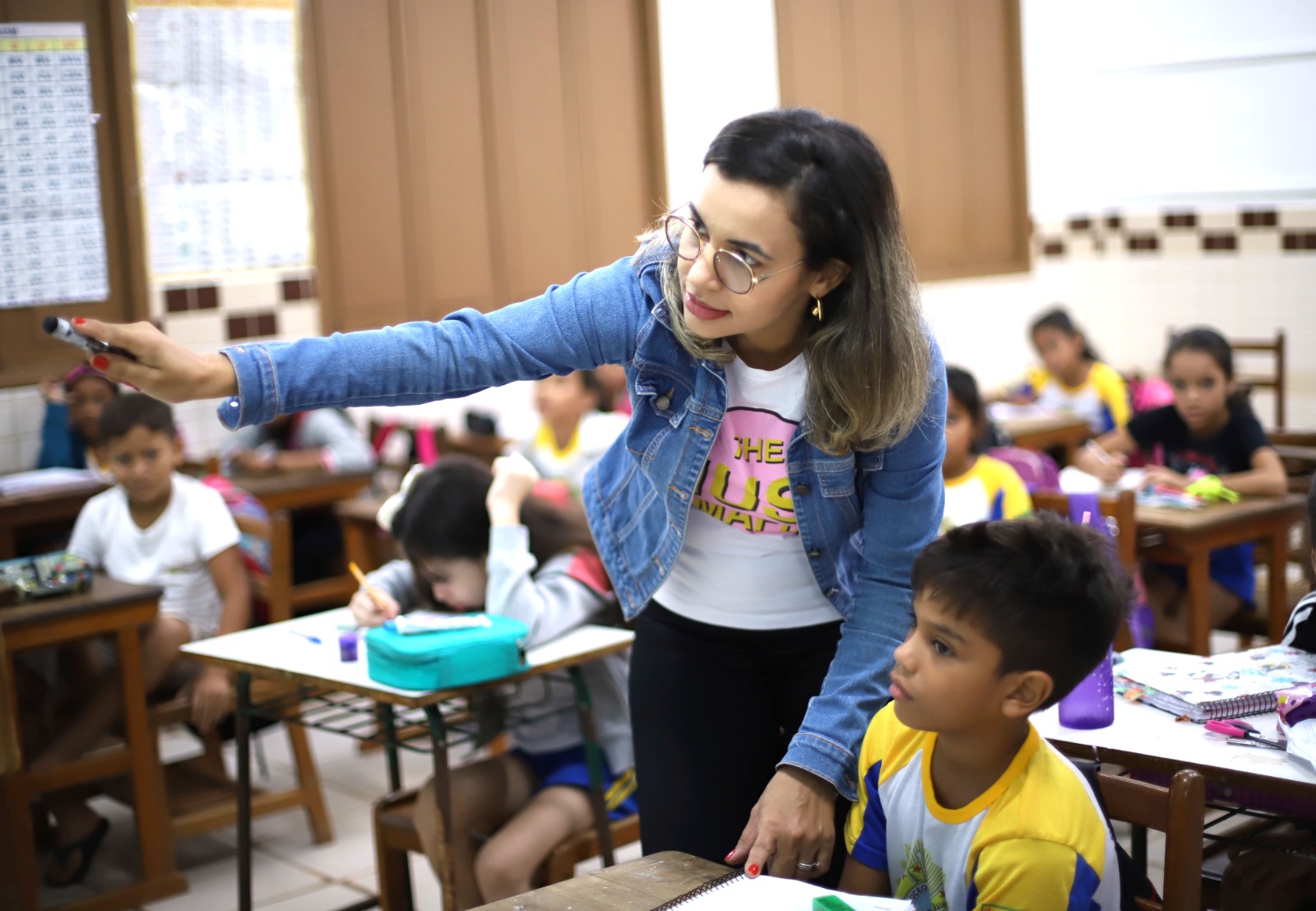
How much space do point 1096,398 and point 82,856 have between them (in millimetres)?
4300

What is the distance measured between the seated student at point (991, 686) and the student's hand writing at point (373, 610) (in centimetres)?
133

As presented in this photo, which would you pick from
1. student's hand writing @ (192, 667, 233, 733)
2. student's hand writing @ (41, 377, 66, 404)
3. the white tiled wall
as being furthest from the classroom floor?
the white tiled wall

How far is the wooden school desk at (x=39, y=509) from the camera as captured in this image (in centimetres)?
401

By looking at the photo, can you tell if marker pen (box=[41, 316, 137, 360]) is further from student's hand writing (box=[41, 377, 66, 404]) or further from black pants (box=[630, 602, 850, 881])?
student's hand writing (box=[41, 377, 66, 404])

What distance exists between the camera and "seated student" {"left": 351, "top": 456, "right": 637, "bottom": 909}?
243 centimetres

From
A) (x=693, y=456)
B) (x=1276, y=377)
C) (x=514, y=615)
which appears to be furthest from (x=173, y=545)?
Result: (x=1276, y=377)

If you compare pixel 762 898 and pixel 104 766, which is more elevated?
pixel 762 898

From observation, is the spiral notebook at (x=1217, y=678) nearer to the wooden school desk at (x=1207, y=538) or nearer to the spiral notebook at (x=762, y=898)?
the spiral notebook at (x=762, y=898)

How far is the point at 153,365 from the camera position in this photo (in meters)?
1.22

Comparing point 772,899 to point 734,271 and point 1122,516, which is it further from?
point 1122,516

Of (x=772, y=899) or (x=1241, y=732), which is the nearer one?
(x=772, y=899)

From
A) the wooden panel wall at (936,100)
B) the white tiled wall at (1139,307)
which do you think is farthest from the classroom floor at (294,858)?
the white tiled wall at (1139,307)

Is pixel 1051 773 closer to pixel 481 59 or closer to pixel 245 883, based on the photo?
pixel 245 883

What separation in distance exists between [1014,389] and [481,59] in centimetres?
287
